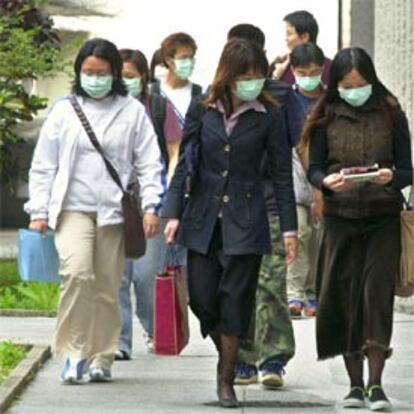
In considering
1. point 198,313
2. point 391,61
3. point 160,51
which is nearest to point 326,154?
point 198,313

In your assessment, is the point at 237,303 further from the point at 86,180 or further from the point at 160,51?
the point at 160,51

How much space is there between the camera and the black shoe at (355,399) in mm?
10617

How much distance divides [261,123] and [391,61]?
498cm

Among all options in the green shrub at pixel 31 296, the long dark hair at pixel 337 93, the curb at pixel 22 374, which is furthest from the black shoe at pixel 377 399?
the green shrub at pixel 31 296

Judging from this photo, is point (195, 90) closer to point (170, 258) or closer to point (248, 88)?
point (170, 258)

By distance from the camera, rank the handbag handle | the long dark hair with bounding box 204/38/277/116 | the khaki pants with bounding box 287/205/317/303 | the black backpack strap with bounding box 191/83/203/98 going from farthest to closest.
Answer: the khaki pants with bounding box 287/205/317/303
the black backpack strap with bounding box 191/83/203/98
the handbag handle
the long dark hair with bounding box 204/38/277/116

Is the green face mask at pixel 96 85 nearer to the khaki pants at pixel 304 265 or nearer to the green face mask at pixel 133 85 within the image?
the green face mask at pixel 133 85

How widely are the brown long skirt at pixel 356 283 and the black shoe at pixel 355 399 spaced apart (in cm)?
19

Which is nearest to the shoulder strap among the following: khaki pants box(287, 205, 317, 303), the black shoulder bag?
the black shoulder bag

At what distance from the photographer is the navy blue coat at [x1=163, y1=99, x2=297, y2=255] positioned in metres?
10.6

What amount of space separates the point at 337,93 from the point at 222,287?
112cm

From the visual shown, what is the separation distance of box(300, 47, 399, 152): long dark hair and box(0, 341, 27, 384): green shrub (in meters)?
2.18

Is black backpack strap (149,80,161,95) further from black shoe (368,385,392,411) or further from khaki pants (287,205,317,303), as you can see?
black shoe (368,385,392,411)

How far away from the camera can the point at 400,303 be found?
15734 mm
